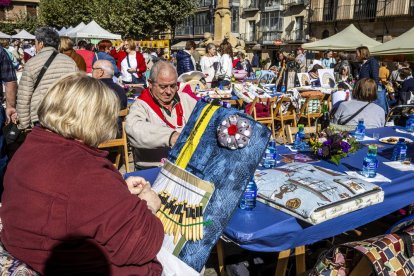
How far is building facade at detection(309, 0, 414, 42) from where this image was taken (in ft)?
84.0

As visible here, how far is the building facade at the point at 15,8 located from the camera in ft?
181

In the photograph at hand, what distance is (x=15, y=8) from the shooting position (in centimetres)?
5659

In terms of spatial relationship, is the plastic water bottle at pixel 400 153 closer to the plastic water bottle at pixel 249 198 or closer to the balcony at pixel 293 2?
the plastic water bottle at pixel 249 198

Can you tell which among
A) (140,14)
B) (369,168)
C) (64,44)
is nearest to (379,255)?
(369,168)

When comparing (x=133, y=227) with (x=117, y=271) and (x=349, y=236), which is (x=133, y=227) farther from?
(x=349, y=236)

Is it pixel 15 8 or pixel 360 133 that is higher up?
pixel 15 8

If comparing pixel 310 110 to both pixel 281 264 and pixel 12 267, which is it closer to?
pixel 281 264

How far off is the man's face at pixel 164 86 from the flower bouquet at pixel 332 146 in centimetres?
125

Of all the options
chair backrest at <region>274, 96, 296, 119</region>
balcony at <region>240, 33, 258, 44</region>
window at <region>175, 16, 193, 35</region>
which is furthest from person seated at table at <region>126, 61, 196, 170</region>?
window at <region>175, 16, 193, 35</region>

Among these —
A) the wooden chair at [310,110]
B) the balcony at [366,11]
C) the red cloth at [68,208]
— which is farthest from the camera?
the balcony at [366,11]

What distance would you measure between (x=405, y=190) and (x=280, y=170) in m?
0.85

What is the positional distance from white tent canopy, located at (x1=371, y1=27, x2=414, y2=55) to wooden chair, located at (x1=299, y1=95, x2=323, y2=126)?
427 cm

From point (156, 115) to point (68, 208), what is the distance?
6.00ft

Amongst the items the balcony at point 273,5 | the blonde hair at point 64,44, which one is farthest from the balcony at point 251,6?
the blonde hair at point 64,44
